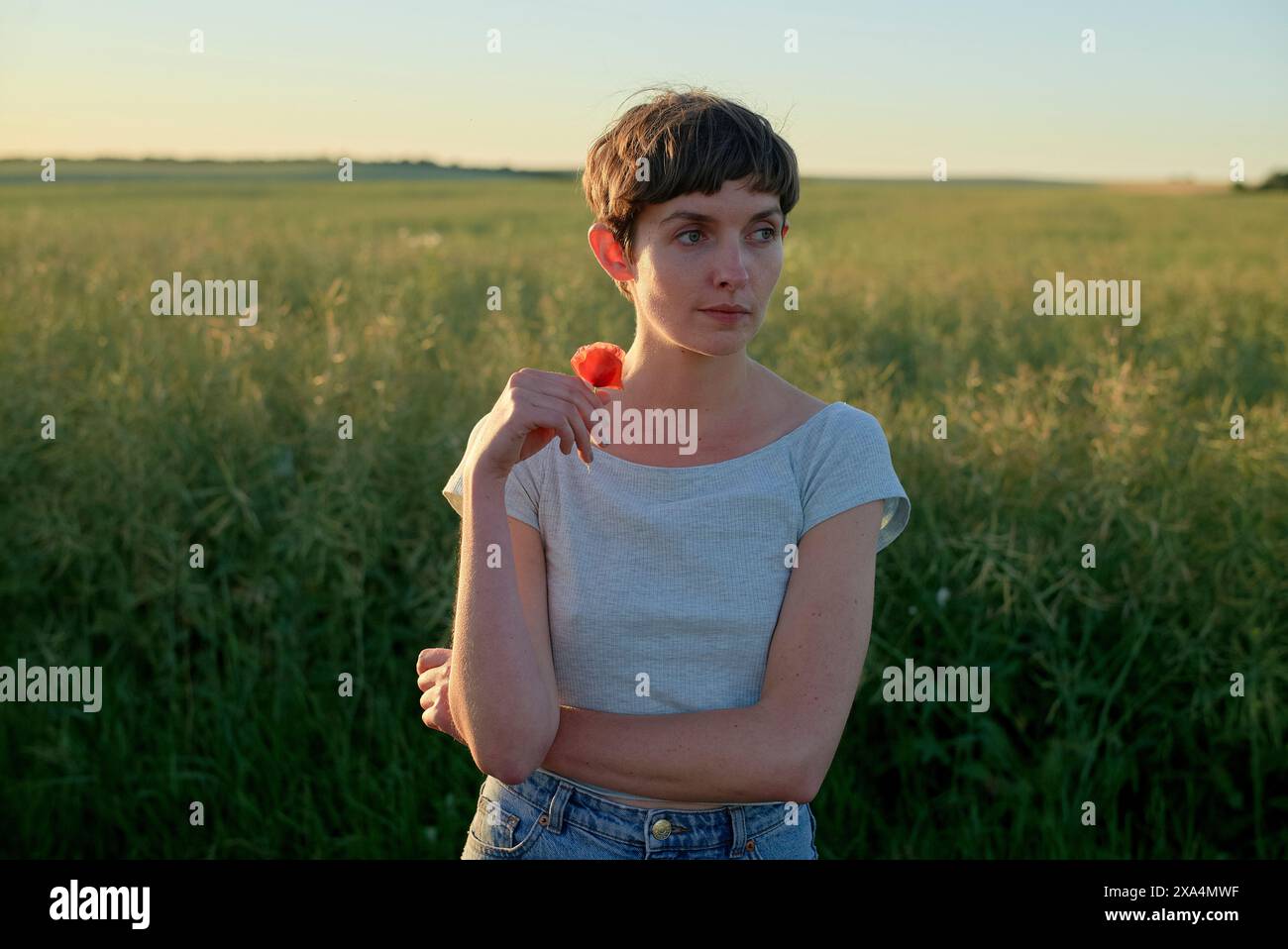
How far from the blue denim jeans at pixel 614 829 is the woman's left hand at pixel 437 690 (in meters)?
0.17

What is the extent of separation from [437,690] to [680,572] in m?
0.49

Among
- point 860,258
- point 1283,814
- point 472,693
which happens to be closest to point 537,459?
point 472,693

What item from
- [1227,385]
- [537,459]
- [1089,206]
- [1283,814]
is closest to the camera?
[537,459]

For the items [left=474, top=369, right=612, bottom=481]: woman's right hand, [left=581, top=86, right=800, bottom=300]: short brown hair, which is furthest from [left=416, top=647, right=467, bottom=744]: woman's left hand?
[left=581, top=86, right=800, bottom=300]: short brown hair

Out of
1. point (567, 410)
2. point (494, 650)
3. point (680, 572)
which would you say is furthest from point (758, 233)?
point (494, 650)

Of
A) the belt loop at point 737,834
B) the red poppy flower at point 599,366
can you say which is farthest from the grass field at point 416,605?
the red poppy flower at point 599,366

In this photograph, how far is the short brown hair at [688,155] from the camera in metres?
1.95

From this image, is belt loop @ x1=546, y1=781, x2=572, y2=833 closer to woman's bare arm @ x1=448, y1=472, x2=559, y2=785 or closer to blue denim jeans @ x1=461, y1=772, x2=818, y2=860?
blue denim jeans @ x1=461, y1=772, x2=818, y2=860

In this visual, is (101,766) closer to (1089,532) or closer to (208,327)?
(208,327)

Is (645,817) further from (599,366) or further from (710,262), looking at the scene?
(710,262)

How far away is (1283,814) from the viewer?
3535 mm

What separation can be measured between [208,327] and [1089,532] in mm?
4251

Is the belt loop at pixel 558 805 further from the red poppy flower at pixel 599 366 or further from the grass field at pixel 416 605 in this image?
the grass field at pixel 416 605
